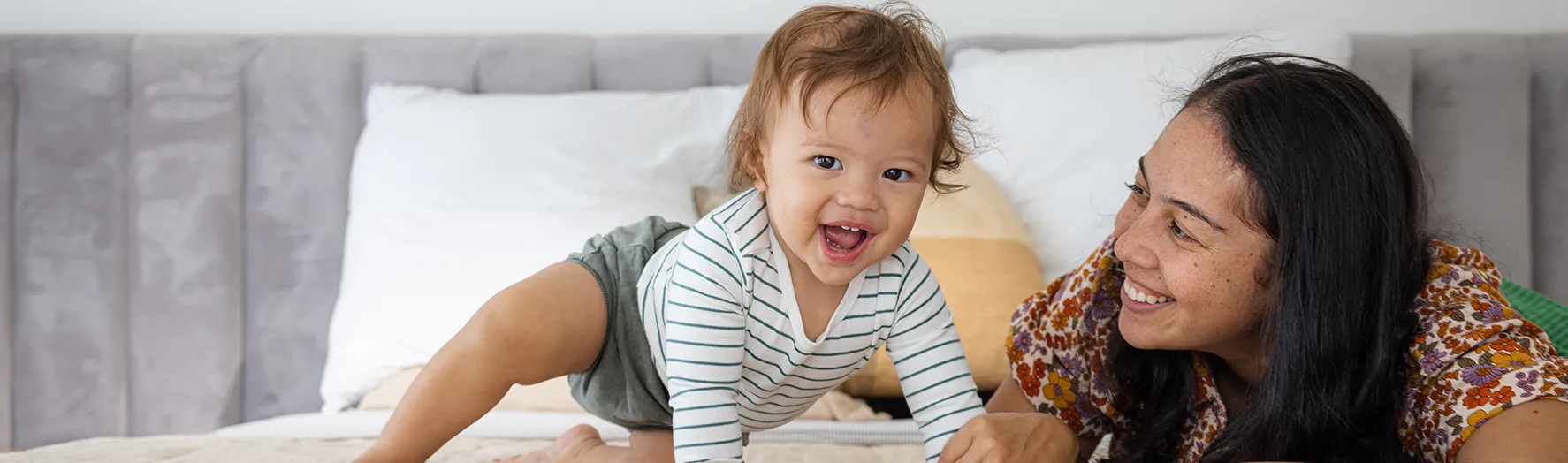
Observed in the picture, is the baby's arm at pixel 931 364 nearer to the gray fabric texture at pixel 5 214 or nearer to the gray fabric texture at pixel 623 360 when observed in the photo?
the gray fabric texture at pixel 623 360

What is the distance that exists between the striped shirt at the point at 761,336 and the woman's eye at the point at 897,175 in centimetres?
13

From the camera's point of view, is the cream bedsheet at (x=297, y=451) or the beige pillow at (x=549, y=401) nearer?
the cream bedsheet at (x=297, y=451)

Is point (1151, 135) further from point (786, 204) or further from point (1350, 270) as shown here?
point (786, 204)

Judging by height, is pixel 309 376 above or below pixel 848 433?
below

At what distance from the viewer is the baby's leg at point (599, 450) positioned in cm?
120

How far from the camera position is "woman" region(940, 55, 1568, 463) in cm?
97

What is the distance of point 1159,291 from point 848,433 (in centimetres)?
53

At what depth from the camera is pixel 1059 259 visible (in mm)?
1848

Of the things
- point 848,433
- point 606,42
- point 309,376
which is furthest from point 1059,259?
point 309,376

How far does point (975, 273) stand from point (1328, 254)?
0.71 metres

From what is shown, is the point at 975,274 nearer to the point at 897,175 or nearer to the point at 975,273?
the point at 975,273

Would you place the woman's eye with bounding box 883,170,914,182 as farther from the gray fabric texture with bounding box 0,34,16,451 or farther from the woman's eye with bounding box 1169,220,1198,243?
the gray fabric texture with bounding box 0,34,16,451

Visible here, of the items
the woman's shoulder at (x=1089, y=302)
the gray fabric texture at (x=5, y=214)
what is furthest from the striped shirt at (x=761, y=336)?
the gray fabric texture at (x=5, y=214)

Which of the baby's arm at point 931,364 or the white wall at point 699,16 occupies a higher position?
the white wall at point 699,16
